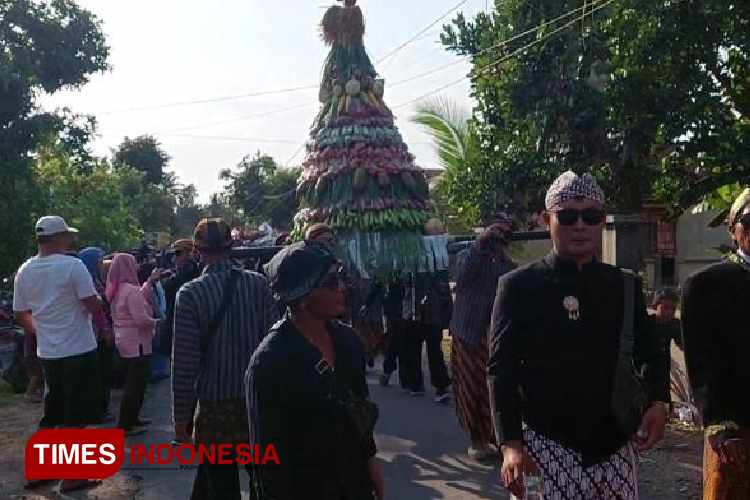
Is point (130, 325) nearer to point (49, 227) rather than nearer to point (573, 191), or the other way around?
point (49, 227)

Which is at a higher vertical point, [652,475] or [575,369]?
[575,369]

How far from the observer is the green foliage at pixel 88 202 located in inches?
845

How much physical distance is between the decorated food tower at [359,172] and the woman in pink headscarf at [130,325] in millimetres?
2223

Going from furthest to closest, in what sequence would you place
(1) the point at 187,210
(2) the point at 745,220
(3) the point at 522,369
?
(1) the point at 187,210 < (2) the point at 745,220 < (3) the point at 522,369

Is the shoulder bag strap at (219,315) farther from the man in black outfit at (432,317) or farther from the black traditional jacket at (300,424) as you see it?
the man in black outfit at (432,317)

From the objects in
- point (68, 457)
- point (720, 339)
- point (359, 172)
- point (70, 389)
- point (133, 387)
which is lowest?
point (68, 457)

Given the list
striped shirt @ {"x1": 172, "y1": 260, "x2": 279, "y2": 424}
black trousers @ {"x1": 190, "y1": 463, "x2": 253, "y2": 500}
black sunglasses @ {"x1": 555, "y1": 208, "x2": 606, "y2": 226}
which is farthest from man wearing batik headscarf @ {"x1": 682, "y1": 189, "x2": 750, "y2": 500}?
black trousers @ {"x1": 190, "y1": 463, "x2": 253, "y2": 500}

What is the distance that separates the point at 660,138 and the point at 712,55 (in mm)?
961

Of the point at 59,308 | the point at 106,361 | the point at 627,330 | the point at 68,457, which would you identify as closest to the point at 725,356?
the point at 627,330

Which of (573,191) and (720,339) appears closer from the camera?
(573,191)

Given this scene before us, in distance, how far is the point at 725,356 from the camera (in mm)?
3363

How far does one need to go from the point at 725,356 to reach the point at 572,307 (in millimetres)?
880

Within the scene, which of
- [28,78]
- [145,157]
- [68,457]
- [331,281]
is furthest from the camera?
[145,157]

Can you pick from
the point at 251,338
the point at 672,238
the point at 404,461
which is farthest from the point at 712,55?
the point at 672,238
